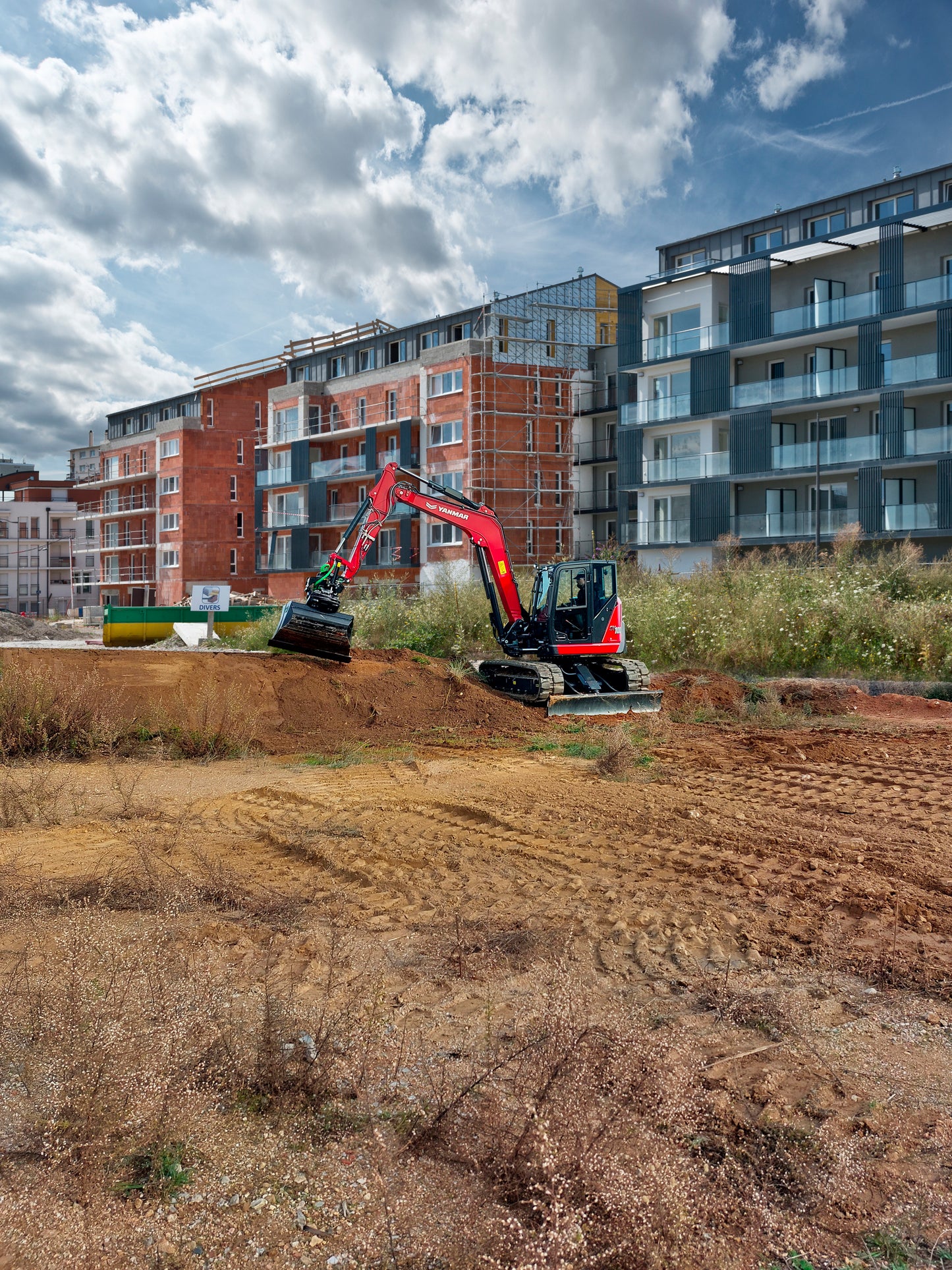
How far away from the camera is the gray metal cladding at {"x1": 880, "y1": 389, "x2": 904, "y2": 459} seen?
107ft

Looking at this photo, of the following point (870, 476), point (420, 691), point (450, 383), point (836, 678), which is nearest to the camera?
point (420, 691)

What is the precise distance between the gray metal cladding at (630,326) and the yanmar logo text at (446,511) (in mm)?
24506

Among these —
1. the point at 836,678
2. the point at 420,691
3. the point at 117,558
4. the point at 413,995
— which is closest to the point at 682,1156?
the point at 413,995

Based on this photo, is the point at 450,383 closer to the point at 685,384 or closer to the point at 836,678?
the point at 685,384

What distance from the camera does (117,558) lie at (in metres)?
73.2

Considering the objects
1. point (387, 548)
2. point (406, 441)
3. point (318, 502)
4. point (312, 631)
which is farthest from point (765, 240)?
point (312, 631)

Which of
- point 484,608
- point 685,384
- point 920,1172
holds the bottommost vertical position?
point 920,1172

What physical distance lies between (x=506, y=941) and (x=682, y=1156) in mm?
2341

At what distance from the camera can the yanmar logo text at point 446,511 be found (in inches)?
720

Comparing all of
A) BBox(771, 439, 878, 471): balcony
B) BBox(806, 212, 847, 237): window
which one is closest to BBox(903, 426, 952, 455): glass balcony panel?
BBox(771, 439, 878, 471): balcony

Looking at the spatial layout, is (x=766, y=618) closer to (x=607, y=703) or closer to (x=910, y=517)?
(x=607, y=703)

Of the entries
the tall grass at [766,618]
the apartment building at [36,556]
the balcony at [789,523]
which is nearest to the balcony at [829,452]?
the balcony at [789,523]

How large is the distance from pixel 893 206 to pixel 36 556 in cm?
8077

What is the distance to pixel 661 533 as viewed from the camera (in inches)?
1538
